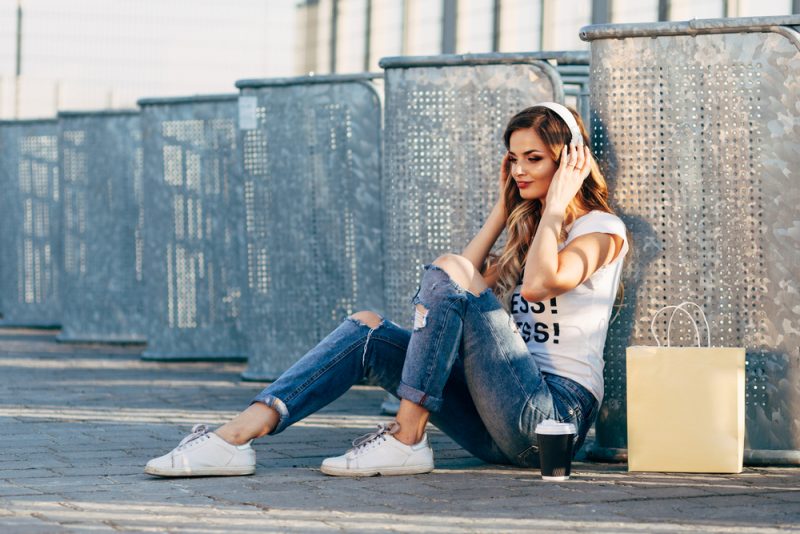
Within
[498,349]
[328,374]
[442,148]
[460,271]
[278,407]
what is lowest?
[278,407]

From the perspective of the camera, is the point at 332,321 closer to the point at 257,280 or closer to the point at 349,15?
the point at 257,280

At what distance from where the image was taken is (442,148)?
6.79 m

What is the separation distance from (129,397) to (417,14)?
13117mm

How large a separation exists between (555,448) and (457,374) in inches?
18.2

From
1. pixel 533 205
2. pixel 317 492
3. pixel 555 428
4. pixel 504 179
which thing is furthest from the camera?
pixel 504 179

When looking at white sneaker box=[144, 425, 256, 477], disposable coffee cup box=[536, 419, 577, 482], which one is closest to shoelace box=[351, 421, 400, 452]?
white sneaker box=[144, 425, 256, 477]

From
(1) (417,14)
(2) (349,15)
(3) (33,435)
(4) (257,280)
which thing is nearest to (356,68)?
(2) (349,15)

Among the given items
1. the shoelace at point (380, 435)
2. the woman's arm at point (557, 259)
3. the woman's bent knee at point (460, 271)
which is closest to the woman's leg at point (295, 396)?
the shoelace at point (380, 435)

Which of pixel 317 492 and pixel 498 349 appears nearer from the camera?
pixel 317 492

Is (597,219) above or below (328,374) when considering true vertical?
above

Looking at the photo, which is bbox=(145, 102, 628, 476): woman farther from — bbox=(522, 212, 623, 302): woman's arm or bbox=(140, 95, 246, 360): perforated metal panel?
bbox=(140, 95, 246, 360): perforated metal panel

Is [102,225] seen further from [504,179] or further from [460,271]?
[460,271]

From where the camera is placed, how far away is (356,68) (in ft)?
73.8

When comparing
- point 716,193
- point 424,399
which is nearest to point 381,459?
point 424,399
